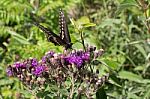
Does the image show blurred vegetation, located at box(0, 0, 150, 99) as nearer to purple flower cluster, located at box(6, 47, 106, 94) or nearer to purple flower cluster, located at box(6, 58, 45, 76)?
purple flower cluster, located at box(6, 58, 45, 76)

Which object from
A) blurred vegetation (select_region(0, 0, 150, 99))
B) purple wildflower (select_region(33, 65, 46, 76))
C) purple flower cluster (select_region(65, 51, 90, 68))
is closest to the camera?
purple flower cluster (select_region(65, 51, 90, 68))

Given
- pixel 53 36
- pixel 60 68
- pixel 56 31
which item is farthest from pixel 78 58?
pixel 56 31

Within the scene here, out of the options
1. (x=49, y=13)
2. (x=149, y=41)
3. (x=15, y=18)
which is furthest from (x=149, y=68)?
(x=15, y=18)

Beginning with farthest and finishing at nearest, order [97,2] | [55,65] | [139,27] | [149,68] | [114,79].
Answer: [97,2]
[139,27]
[149,68]
[114,79]
[55,65]

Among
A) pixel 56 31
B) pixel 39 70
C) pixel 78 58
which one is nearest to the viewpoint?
pixel 78 58

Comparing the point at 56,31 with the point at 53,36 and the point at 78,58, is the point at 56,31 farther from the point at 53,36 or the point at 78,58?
the point at 78,58

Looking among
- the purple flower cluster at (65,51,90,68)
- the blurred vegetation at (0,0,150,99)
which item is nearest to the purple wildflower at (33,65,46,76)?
the purple flower cluster at (65,51,90,68)

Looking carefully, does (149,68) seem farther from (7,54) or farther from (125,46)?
(7,54)

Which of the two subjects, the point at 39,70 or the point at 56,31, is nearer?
the point at 39,70

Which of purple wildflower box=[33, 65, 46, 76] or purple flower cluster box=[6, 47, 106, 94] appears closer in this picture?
purple flower cluster box=[6, 47, 106, 94]
